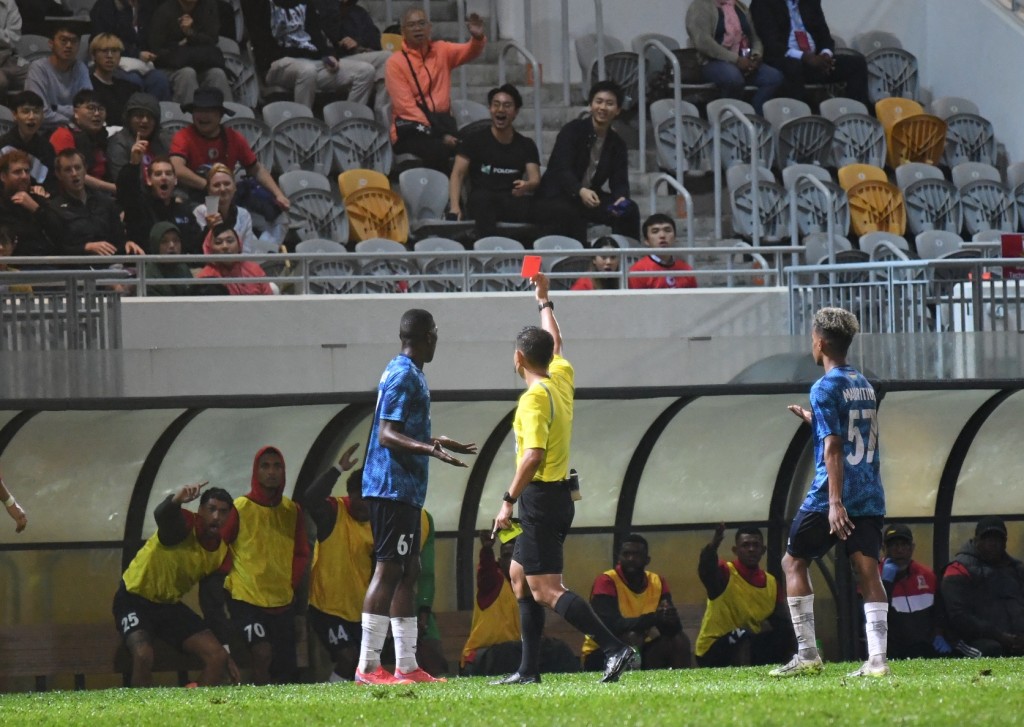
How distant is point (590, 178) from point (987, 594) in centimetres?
646

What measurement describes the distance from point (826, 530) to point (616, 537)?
3692 millimetres

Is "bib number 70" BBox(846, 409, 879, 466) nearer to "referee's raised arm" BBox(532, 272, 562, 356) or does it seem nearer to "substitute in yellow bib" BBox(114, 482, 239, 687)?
"referee's raised arm" BBox(532, 272, 562, 356)

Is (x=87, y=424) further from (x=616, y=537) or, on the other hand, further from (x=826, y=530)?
(x=826, y=530)

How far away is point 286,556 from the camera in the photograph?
10391mm

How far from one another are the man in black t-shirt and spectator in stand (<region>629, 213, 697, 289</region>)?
1438mm

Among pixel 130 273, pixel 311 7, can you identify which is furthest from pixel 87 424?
pixel 311 7

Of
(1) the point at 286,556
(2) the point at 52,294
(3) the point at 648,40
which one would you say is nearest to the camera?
(1) the point at 286,556

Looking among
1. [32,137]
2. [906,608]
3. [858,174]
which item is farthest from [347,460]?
[858,174]

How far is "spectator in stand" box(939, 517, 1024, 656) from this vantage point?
10.9m

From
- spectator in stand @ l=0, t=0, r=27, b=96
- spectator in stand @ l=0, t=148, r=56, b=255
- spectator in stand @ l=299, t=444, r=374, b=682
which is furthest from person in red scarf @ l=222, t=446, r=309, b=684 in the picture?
spectator in stand @ l=0, t=0, r=27, b=96

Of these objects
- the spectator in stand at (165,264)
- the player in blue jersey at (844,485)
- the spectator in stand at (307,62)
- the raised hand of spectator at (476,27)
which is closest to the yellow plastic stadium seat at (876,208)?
the raised hand of spectator at (476,27)

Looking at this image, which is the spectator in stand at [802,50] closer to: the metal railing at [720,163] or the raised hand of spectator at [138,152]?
the metal railing at [720,163]

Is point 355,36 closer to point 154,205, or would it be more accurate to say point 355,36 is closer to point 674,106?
point 674,106

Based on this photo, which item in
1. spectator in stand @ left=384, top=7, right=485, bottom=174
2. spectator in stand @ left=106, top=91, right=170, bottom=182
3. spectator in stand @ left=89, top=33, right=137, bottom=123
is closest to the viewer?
spectator in stand @ left=106, top=91, right=170, bottom=182
